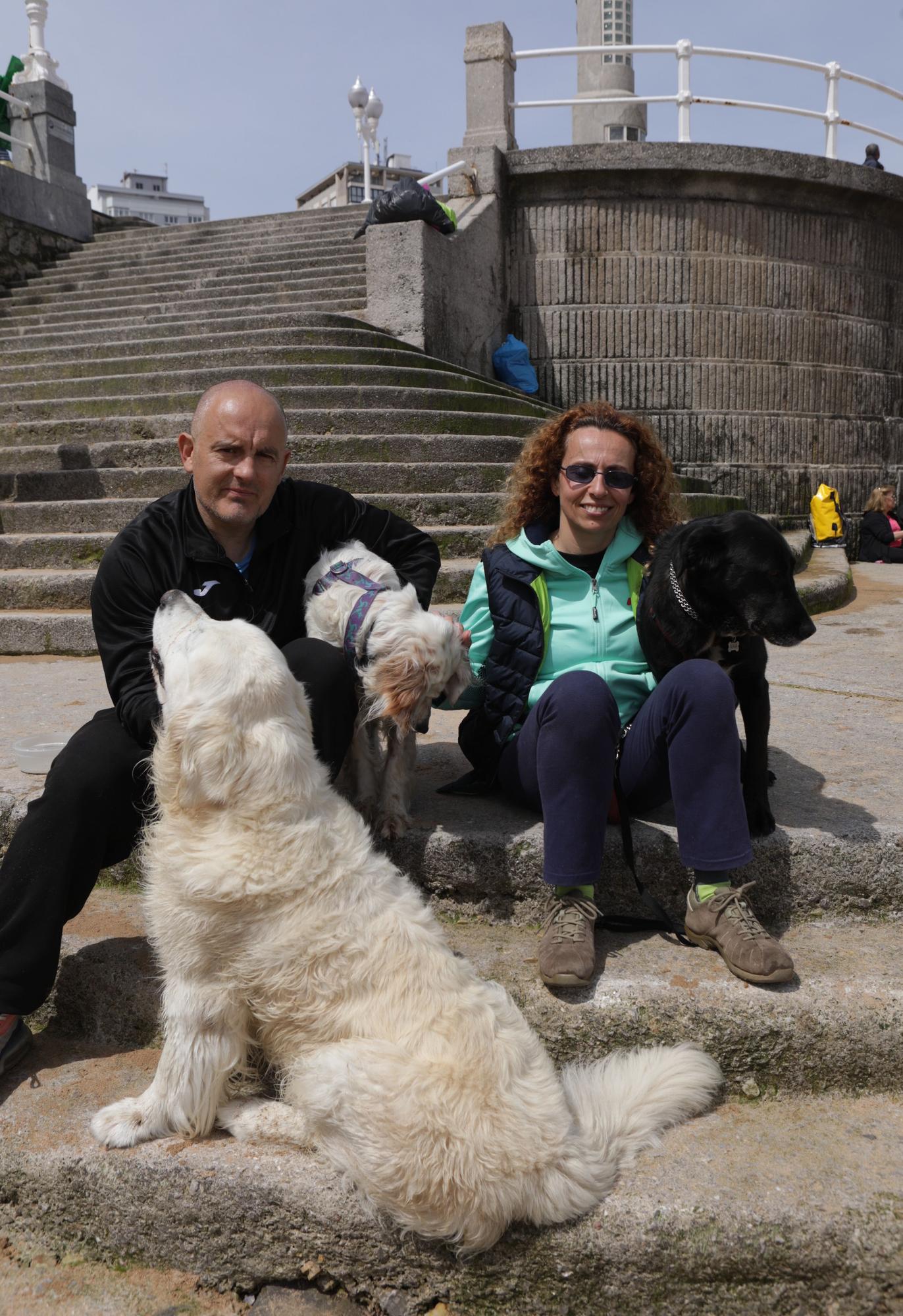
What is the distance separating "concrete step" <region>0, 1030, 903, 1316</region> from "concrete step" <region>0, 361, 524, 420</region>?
22.5ft

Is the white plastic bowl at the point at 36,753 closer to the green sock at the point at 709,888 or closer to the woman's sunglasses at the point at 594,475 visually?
the woman's sunglasses at the point at 594,475

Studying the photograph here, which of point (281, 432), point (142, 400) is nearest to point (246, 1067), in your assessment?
point (281, 432)

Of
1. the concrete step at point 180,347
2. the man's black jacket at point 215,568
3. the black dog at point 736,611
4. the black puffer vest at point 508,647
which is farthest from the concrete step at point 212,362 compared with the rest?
the black dog at point 736,611

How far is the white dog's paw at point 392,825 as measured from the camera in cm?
305

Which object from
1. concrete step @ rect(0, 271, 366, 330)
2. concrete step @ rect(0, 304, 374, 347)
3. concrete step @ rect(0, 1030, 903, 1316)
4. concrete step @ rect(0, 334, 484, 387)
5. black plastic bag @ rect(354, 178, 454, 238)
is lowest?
concrete step @ rect(0, 1030, 903, 1316)

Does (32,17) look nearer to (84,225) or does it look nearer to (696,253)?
(84,225)

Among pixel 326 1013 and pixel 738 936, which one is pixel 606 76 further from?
pixel 326 1013

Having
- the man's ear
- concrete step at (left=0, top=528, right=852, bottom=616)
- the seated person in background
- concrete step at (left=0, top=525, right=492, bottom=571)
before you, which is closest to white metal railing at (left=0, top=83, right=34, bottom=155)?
concrete step at (left=0, top=528, right=852, bottom=616)

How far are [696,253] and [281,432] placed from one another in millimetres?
10571

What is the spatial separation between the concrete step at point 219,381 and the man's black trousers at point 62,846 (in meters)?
6.07

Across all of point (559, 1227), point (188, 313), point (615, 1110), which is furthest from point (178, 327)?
point (559, 1227)

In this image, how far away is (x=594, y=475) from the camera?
3.06 m

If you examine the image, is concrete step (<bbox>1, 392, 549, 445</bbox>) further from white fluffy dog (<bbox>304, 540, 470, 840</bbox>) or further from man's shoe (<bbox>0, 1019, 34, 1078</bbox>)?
man's shoe (<bbox>0, 1019, 34, 1078</bbox>)

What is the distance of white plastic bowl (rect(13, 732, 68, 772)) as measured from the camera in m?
3.39
